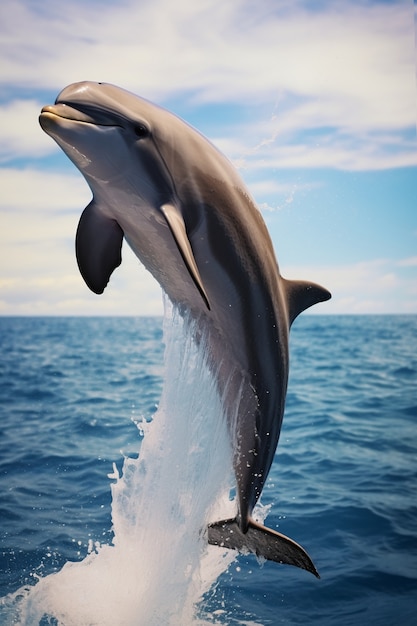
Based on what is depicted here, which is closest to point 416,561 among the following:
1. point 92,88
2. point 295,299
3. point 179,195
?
point 295,299

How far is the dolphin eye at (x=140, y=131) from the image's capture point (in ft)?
9.46

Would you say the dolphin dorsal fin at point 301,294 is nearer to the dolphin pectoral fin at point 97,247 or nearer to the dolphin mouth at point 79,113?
the dolphin pectoral fin at point 97,247

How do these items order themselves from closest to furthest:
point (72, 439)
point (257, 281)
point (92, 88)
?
point (92, 88) → point (257, 281) → point (72, 439)

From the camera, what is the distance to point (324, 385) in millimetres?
16469

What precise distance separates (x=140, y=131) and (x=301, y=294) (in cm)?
130

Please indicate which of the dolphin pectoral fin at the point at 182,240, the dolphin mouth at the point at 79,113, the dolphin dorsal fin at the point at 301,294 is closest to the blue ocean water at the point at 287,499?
the dolphin dorsal fin at the point at 301,294

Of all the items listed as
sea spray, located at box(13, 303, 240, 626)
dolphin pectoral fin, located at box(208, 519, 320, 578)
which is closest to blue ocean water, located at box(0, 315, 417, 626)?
sea spray, located at box(13, 303, 240, 626)

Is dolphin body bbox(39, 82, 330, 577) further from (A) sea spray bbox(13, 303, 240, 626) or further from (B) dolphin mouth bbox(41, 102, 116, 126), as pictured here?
(A) sea spray bbox(13, 303, 240, 626)

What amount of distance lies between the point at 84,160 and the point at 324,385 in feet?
46.3

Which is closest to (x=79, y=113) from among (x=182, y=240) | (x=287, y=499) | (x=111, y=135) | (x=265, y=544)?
(x=111, y=135)

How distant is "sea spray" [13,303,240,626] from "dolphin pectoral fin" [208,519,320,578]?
24 centimetres

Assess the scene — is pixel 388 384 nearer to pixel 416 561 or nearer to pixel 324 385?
pixel 324 385

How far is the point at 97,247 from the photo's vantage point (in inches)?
132

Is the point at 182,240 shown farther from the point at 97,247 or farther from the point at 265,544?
the point at 265,544
